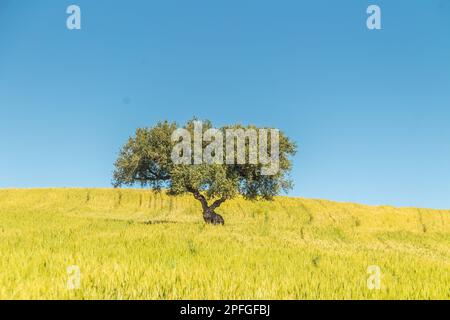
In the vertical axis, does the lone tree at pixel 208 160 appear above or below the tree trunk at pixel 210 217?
above

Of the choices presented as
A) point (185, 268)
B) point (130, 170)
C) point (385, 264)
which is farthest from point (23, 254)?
point (130, 170)

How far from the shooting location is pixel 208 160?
35.9 m

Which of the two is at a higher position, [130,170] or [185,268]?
[130,170]

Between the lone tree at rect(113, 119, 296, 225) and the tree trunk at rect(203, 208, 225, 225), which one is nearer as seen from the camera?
the lone tree at rect(113, 119, 296, 225)

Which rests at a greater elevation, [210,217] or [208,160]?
[208,160]

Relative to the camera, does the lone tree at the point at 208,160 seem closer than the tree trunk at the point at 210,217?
Yes

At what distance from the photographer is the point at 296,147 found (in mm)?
39688

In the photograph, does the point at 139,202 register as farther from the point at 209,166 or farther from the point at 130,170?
the point at 209,166

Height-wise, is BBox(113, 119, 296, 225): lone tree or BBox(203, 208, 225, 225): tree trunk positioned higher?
BBox(113, 119, 296, 225): lone tree

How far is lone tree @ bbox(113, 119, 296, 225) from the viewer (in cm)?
3603

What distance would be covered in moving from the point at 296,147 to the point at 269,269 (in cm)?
2823

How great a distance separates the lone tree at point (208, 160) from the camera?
1419 inches

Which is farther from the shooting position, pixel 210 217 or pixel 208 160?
pixel 210 217
